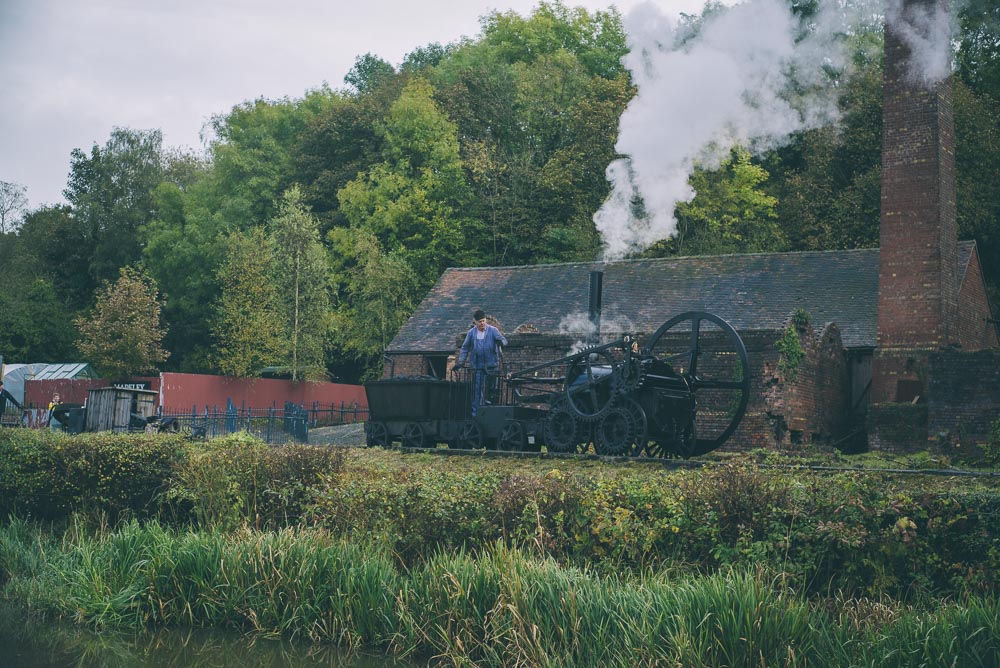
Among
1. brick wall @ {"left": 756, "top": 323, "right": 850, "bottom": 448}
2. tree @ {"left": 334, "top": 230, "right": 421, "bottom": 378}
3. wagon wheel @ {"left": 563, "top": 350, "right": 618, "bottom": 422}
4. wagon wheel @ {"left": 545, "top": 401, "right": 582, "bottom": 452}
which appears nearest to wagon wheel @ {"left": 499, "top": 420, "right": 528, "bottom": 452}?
wagon wheel @ {"left": 545, "top": 401, "right": 582, "bottom": 452}

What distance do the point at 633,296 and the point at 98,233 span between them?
40.2 meters

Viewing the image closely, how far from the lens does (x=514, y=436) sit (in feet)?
59.4

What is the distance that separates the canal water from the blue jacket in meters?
8.68

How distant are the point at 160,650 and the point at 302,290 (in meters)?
34.3

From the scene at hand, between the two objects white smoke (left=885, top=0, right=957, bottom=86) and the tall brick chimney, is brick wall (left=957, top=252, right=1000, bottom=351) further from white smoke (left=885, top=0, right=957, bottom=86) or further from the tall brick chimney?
white smoke (left=885, top=0, right=957, bottom=86)

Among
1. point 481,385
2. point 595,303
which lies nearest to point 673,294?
point 595,303

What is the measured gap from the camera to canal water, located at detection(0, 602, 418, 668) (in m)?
10.3

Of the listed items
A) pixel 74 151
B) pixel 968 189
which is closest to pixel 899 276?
pixel 968 189

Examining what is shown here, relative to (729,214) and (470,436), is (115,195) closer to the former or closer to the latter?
(729,214)

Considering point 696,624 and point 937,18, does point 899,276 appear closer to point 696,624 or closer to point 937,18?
point 937,18

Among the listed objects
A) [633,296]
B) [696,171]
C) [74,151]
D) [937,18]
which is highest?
[74,151]

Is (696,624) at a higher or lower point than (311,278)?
lower

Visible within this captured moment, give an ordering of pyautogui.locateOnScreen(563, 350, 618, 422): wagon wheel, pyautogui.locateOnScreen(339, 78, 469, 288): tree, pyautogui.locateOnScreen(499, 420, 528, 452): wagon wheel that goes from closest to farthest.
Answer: pyautogui.locateOnScreen(563, 350, 618, 422): wagon wheel
pyautogui.locateOnScreen(499, 420, 528, 452): wagon wheel
pyautogui.locateOnScreen(339, 78, 469, 288): tree

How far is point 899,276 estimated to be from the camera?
23.5 m
